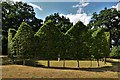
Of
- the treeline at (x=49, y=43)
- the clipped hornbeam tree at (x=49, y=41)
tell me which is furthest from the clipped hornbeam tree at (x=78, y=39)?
the clipped hornbeam tree at (x=49, y=41)

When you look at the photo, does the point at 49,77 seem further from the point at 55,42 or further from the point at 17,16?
the point at 17,16

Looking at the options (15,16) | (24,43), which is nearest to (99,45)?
(24,43)

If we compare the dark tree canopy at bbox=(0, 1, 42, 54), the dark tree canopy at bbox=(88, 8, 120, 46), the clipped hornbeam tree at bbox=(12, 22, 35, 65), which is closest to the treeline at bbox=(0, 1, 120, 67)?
the clipped hornbeam tree at bbox=(12, 22, 35, 65)

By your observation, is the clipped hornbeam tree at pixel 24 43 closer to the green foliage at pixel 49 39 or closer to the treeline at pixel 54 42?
the treeline at pixel 54 42

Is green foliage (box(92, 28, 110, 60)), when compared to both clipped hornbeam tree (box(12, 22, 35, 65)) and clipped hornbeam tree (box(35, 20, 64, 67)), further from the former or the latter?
clipped hornbeam tree (box(12, 22, 35, 65))

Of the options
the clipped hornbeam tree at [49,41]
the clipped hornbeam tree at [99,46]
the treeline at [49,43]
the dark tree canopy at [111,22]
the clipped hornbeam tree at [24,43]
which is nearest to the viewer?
the clipped hornbeam tree at [24,43]

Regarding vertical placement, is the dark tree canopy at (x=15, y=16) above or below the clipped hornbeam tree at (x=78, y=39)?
above

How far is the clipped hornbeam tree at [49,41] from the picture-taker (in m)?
37.9

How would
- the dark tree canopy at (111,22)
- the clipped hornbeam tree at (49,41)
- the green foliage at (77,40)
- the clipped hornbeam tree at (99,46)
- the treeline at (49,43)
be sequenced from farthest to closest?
the dark tree canopy at (111,22) → the clipped hornbeam tree at (99,46) → the green foliage at (77,40) → the clipped hornbeam tree at (49,41) → the treeline at (49,43)

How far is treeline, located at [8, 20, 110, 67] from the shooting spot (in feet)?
124

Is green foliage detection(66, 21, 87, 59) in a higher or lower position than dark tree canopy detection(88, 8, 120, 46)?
lower

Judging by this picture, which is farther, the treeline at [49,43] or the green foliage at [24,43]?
the treeline at [49,43]

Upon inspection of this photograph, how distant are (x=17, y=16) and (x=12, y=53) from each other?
87.9 ft

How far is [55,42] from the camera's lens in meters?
38.4
